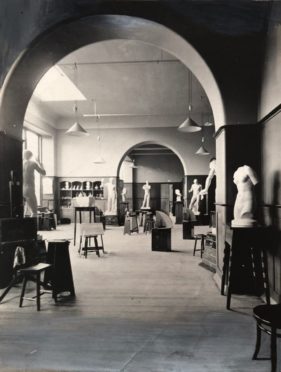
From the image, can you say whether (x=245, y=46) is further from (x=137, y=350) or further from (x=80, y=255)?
(x=80, y=255)

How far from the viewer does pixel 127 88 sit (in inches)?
484

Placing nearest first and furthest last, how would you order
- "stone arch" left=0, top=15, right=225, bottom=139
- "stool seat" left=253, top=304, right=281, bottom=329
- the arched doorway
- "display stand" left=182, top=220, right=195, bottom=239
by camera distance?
1. "stool seat" left=253, top=304, right=281, bottom=329
2. "stone arch" left=0, top=15, right=225, bottom=139
3. "display stand" left=182, top=220, right=195, bottom=239
4. the arched doorway

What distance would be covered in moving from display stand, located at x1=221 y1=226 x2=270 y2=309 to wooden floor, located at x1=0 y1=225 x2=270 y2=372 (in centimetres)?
22

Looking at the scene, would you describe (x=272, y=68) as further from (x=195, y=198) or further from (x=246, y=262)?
(x=195, y=198)

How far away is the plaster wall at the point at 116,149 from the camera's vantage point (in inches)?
653

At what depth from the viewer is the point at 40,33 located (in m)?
4.86

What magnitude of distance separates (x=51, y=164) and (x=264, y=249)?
44.6 feet

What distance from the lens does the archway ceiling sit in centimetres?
934

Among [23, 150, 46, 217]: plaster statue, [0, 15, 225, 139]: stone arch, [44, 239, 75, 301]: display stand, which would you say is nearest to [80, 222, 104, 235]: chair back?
[23, 150, 46, 217]: plaster statue

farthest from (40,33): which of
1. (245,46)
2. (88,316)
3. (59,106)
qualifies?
(59,106)

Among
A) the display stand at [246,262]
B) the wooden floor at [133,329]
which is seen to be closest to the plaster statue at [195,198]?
the wooden floor at [133,329]

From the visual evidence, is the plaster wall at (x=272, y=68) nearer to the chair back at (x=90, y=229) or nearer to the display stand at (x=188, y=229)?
the chair back at (x=90, y=229)

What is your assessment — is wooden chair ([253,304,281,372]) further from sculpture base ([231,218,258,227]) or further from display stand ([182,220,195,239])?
display stand ([182,220,195,239])

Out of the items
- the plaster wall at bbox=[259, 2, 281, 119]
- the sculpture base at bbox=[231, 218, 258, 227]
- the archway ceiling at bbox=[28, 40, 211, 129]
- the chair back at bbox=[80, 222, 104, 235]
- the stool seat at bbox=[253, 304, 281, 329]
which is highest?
the archway ceiling at bbox=[28, 40, 211, 129]
